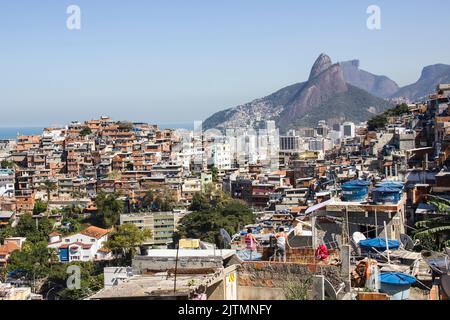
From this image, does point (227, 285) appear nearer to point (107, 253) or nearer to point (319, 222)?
point (319, 222)

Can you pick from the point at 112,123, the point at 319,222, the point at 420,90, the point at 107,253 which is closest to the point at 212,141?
the point at 112,123

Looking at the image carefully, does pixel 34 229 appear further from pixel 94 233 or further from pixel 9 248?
pixel 94 233

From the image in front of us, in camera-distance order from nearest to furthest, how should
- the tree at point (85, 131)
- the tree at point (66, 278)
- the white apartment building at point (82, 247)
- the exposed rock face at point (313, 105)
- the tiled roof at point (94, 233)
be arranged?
the tree at point (66, 278), the white apartment building at point (82, 247), the tiled roof at point (94, 233), the tree at point (85, 131), the exposed rock face at point (313, 105)

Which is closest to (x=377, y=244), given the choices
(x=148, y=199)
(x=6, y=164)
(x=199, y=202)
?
(x=199, y=202)

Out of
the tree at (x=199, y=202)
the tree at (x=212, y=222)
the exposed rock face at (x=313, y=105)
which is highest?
the exposed rock face at (x=313, y=105)

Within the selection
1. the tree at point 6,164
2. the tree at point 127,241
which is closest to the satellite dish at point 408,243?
the tree at point 127,241

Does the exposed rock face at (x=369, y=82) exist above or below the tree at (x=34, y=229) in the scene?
above

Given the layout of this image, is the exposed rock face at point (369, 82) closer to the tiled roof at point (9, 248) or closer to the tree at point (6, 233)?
the tree at point (6, 233)
